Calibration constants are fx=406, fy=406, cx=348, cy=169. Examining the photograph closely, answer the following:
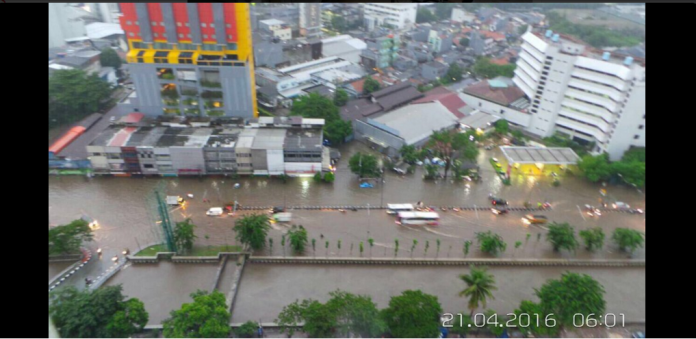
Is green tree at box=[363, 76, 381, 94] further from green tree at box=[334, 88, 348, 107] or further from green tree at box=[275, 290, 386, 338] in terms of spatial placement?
A: green tree at box=[275, 290, 386, 338]

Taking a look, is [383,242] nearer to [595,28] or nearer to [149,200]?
[149,200]

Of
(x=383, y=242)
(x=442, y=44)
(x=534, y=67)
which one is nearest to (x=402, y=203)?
(x=383, y=242)

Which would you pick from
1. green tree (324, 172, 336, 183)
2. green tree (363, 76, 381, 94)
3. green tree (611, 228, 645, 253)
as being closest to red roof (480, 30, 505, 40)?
green tree (363, 76, 381, 94)

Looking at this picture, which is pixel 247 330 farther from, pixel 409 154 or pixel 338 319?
pixel 409 154

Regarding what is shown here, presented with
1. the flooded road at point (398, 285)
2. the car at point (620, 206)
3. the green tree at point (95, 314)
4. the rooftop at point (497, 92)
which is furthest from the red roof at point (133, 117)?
the car at point (620, 206)

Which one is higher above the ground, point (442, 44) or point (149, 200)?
point (442, 44)

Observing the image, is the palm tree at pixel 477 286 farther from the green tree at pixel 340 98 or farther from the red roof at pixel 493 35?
the red roof at pixel 493 35
